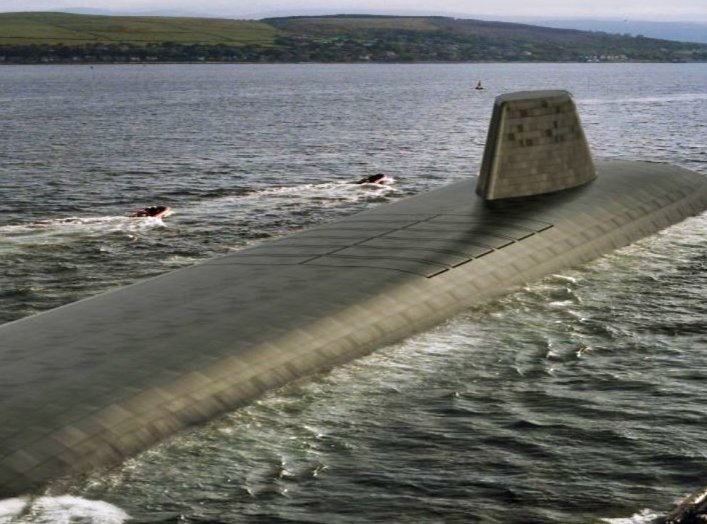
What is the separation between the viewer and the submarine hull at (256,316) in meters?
27.2

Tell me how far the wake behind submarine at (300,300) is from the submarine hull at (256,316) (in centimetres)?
6

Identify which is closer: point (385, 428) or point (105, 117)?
point (385, 428)

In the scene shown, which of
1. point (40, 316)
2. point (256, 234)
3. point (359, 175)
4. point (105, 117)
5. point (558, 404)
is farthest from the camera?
point (105, 117)

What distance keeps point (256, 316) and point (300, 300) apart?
7.16 ft

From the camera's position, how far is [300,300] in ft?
118

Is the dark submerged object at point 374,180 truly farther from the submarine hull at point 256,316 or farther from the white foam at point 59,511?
the white foam at point 59,511

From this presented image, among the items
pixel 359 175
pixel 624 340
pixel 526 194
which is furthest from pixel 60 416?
pixel 359 175

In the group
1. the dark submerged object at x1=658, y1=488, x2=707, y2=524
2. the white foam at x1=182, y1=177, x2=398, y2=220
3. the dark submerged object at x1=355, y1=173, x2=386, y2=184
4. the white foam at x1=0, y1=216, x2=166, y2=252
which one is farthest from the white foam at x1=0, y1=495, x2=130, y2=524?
the dark submerged object at x1=355, y1=173, x2=386, y2=184

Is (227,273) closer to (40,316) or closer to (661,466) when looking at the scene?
(40,316)

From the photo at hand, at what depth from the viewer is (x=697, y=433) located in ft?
96.5

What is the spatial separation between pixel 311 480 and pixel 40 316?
14077mm

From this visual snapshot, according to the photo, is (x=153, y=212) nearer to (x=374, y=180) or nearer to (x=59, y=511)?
(x=374, y=180)

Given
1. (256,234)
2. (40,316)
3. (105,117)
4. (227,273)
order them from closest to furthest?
1. (40,316)
2. (227,273)
3. (256,234)
4. (105,117)

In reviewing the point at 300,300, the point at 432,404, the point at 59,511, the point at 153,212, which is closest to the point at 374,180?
the point at 153,212
